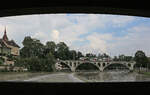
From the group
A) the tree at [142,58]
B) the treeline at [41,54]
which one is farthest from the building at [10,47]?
the tree at [142,58]

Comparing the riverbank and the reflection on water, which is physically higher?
the riverbank

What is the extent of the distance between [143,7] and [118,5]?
46 centimetres

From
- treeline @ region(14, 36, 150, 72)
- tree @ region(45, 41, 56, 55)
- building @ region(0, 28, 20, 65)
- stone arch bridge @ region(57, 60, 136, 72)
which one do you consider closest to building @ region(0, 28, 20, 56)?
building @ region(0, 28, 20, 65)

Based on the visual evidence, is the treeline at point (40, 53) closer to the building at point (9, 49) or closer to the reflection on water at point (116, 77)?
the building at point (9, 49)

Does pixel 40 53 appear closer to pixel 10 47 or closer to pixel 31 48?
pixel 31 48

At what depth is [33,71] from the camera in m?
16.7

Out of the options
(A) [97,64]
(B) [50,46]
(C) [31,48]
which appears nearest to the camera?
(C) [31,48]

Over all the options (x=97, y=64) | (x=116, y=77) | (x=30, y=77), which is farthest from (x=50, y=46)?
(x=97, y=64)

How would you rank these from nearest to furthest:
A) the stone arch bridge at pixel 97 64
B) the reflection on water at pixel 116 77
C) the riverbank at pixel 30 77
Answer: the riverbank at pixel 30 77 < the reflection on water at pixel 116 77 < the stone arch bridge at pixel 97 64

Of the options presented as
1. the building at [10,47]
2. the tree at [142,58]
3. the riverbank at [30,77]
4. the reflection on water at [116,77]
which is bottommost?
the reflection on water at [116,77]

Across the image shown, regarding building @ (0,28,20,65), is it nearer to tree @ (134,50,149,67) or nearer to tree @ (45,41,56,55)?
tree @ (45,41,56,55)

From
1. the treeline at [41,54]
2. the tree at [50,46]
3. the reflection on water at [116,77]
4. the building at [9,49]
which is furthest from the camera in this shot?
the tree at [50,46]
